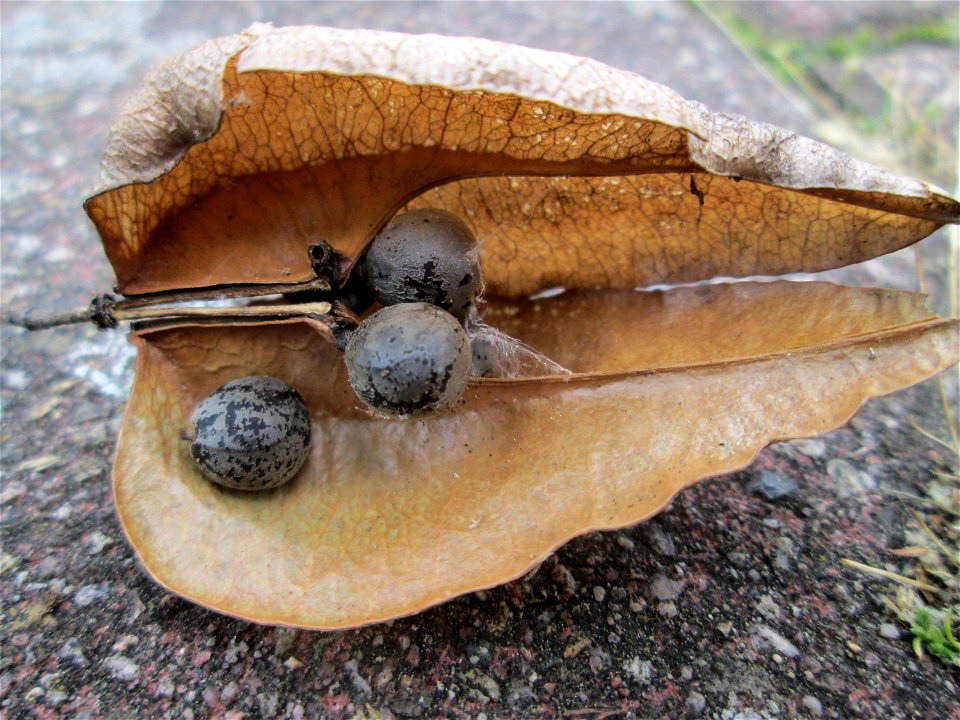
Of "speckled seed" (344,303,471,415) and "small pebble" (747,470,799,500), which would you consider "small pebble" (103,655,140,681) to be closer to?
"speckled seed" (344,303,471,415)

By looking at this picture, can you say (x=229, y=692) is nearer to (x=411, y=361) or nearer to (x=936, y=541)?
(x=411, y=361)

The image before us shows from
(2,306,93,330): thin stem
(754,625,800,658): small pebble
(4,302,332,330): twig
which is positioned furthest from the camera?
(2,306,93,330): thin stem

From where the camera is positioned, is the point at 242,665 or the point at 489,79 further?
the point at 242,665

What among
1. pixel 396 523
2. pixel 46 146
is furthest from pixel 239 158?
pixel 46 146

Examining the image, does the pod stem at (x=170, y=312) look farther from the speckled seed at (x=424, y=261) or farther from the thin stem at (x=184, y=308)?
the speckled seed at (x=424, y=261)

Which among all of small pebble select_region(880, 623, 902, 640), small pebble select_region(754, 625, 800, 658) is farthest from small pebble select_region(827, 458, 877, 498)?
small pebble select_region(754, 625, 800, 658)

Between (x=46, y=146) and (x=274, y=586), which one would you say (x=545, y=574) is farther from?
(x=46, y=146)

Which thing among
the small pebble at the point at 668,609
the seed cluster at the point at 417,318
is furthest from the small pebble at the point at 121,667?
the small pebble at the point at 668,609
